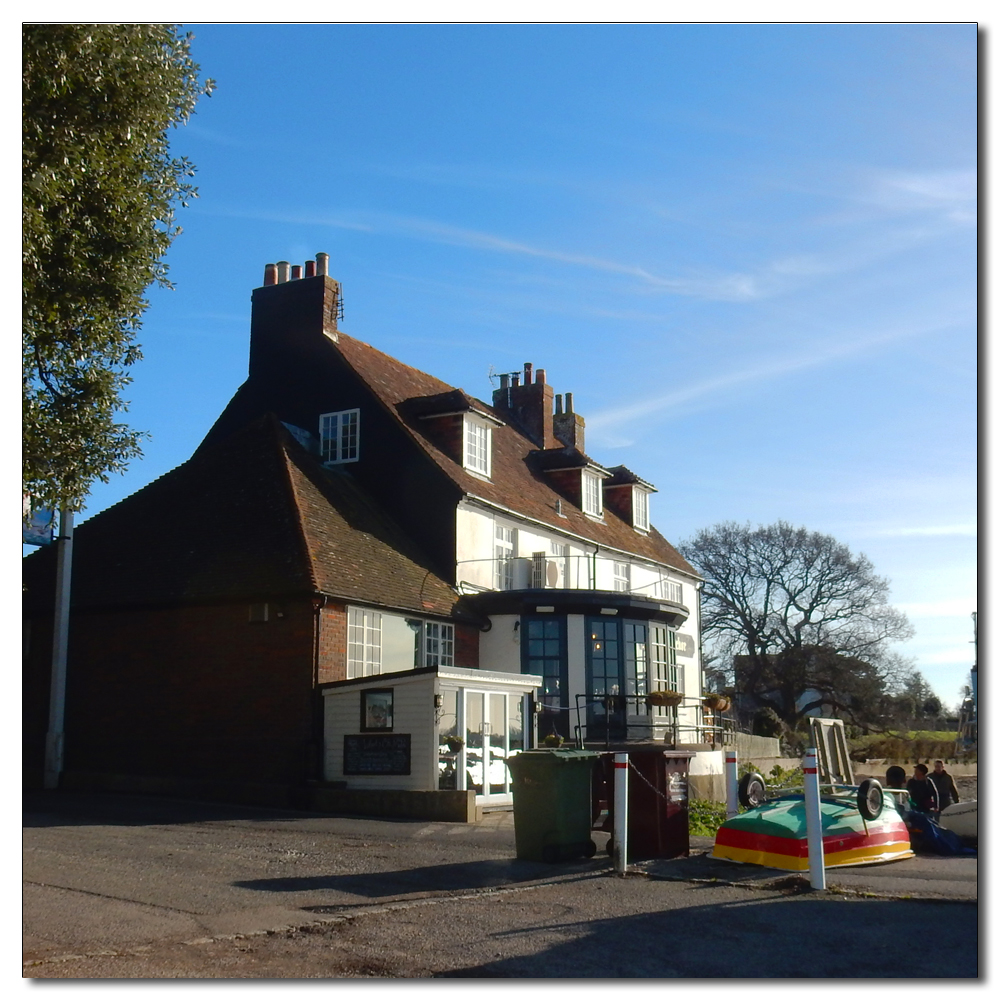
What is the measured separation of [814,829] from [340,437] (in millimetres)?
18227

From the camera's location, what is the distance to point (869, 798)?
11.9 m

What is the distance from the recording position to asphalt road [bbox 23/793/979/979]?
7.52 m

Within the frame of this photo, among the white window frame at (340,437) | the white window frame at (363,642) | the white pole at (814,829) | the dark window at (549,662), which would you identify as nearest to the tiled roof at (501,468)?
the white window frame at (340,437)

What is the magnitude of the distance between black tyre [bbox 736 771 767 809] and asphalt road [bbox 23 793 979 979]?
2.93 metres

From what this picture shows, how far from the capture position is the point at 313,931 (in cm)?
850

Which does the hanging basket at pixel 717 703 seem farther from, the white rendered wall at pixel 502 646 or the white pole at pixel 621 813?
the white pole at pixel 621 813

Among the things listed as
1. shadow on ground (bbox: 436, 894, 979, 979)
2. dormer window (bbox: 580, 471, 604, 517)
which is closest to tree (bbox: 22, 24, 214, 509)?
shadow on ground (bbox: 436, 894, 979, 979)

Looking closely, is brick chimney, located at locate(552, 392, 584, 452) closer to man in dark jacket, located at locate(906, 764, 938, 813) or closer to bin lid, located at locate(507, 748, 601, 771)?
man in dark jacket, located at locate(906, 764, 938, 813)

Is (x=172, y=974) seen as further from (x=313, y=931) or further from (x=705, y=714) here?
(x=705, y=714)

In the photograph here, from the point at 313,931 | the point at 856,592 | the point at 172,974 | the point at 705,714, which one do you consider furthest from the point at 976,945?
the point at 856,592

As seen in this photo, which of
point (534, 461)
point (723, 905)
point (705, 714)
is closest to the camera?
point (723, 905)

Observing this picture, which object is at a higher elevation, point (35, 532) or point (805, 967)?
point (35, 532)

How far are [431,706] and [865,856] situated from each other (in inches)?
311

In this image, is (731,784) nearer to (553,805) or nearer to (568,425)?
(553,805)
